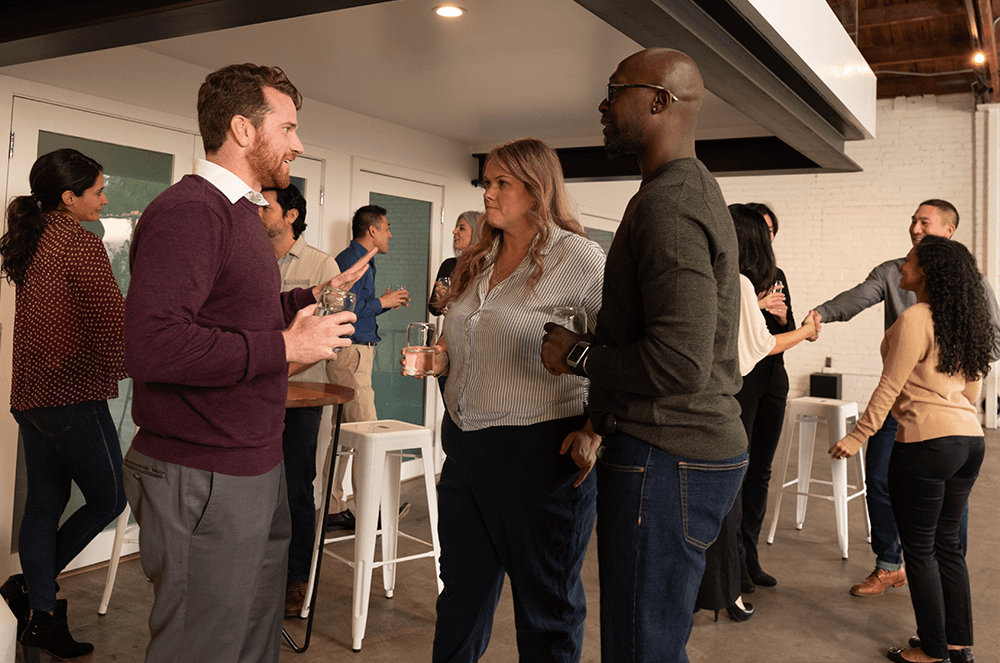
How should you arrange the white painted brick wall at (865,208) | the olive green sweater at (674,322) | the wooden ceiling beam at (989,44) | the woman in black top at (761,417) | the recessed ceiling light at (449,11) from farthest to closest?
1. the white painted brick wall at (865,208)
2. the wooden ceiling beam at (989,44)
3. the woman in black top at (761,417)
4. the recessed ceiling light at (449,11)
5. the olive green sweater at (674,322)

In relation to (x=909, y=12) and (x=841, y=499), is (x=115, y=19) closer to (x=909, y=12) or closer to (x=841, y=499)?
(x=841, y=499)

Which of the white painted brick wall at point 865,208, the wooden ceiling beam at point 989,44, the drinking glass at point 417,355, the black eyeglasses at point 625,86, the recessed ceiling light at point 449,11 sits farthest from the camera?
the white painted brick wall at point 865,208

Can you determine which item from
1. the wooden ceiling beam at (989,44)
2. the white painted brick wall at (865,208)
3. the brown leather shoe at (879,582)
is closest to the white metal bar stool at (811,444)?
the brown leather shoe at (879,582)

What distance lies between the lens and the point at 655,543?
1.37m

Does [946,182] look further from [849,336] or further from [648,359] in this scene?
[648,359]

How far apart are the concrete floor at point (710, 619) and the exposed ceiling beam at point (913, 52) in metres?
5.31

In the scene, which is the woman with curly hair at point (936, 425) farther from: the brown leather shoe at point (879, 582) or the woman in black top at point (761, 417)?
the brown leather shoe at point (879, 582)

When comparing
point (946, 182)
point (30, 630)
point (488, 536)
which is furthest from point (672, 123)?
point (946, 182)

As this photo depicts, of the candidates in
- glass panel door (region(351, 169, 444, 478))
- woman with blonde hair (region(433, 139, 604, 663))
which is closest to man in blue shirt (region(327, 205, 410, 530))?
glass panel door (region(351, 169, 444, 478))

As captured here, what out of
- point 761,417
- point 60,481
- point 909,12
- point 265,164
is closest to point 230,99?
point 265,164

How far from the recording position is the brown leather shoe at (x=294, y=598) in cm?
311

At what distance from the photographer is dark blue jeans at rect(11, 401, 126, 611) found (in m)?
2.65

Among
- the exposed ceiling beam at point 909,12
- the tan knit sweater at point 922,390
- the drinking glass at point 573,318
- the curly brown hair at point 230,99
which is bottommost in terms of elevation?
the tan knit sweater at point 922,390

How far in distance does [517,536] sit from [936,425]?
1.64m
